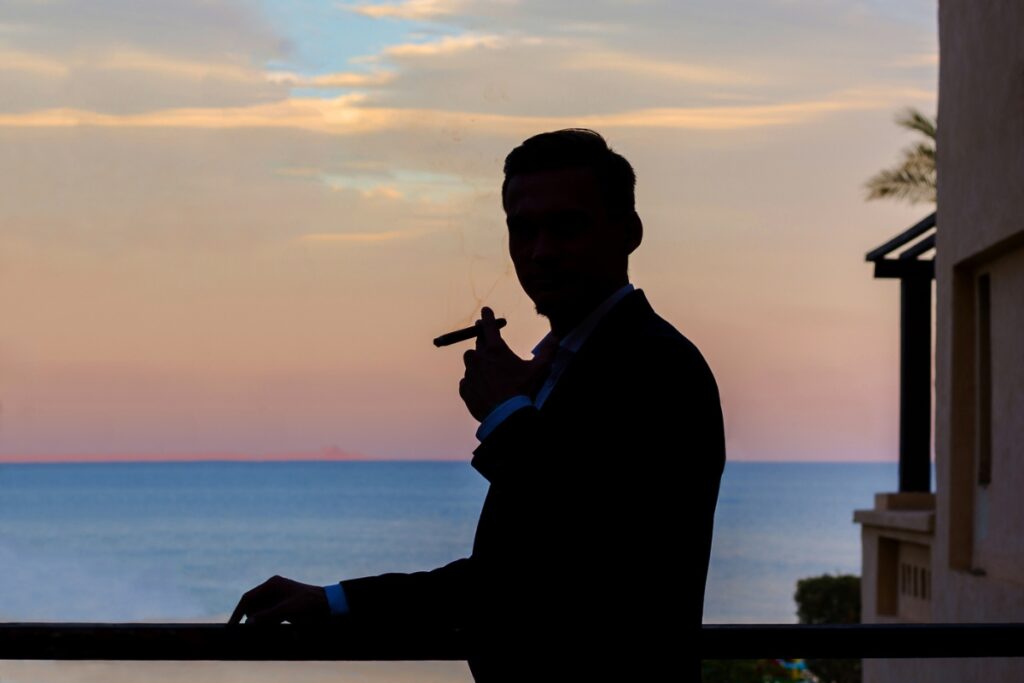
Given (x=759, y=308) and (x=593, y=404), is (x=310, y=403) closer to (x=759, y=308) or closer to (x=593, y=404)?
(x=759, y=308)

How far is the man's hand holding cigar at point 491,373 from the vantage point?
231 centimetres

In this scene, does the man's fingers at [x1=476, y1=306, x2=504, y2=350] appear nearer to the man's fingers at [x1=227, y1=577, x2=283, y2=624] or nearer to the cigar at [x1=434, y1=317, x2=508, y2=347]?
the cigar at [x1=434, y1=317, x2=508, y2=347]

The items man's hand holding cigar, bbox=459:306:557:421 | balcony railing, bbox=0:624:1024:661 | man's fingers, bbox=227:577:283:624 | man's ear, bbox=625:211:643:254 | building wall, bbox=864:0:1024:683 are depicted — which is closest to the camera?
man's hand holding cigar, bbox=459:306:557:421

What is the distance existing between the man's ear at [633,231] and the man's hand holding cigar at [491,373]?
31 cm

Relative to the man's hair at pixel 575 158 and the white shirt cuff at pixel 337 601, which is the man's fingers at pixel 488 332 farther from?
the white shirt cuff at pixel 337 601

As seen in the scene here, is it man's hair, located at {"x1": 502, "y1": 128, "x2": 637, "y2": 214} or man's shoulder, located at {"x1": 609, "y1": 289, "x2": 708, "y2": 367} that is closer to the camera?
man's shoulder, located at {"x1": 609, "y1": 289, "x2": 708, "y2": 367}

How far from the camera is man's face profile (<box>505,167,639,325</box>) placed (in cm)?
252

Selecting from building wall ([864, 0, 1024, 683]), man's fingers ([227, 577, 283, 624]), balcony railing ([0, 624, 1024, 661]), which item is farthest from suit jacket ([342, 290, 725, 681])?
building wall ([864, 0, 1024, 683])

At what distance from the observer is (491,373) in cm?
234

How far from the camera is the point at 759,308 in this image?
281 feet

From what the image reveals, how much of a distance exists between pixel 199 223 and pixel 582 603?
87324mm

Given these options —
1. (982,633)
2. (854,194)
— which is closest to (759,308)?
(854,194)

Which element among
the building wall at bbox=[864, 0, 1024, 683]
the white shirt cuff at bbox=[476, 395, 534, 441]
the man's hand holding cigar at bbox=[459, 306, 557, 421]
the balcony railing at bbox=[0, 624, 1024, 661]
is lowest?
the balcony railing at bbox=[0, 624, 1024, 661]

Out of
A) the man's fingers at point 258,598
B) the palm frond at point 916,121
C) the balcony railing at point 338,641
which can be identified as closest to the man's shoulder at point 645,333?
the balcony railing at point 338,641
